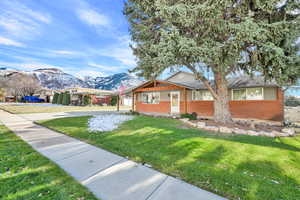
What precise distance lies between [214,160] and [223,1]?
252 inches

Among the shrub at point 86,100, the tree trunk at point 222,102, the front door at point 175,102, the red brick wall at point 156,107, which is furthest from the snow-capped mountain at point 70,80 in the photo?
the tree trunk at point 222,102

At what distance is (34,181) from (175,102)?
11.4 meters

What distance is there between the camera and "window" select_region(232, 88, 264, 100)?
946 centimetres

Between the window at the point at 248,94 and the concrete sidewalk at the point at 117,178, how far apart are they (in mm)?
10124

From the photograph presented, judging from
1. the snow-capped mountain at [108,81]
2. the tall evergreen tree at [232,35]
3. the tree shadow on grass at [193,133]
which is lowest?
the tree shadow on grass at [193,133]

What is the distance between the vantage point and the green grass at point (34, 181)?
1.95 meters

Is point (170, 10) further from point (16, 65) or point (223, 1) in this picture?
point (16, 65)

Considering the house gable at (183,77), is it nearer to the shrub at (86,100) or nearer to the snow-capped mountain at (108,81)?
the shrub at (86,100)

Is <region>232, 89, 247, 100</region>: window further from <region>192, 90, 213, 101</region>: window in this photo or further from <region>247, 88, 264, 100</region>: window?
<region>192, 90, 213, 101</region>: window

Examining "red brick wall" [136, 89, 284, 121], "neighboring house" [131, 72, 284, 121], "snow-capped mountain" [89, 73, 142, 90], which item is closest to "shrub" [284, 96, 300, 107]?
"neighboring house" [131, 72, 284, 121]

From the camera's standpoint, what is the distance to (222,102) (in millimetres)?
7879

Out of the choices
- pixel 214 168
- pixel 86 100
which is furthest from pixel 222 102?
pixel 86 100

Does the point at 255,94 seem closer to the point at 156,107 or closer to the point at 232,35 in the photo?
the point at 232,35

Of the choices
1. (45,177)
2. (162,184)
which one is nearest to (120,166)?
(162,184)
